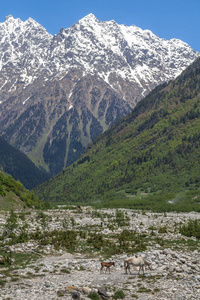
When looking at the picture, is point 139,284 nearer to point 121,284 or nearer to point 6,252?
point 121,284

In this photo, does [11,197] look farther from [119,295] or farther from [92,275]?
[119,295]

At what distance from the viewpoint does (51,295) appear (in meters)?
25.6

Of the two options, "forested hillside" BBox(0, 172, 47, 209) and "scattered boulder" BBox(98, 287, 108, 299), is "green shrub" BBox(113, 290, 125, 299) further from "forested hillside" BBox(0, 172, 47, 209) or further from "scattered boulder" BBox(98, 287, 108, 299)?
"forested hillside" BBox(0, 172, 47, 209)

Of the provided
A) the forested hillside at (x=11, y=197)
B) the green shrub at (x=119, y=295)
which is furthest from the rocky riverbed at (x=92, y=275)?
the forested hillside at (x=11, y=197)

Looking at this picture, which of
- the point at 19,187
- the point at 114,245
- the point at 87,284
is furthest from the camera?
the point at 19,187

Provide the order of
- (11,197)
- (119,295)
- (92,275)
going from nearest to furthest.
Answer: (119,295), (92,275), (11,197)

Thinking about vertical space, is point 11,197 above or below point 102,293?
Answer: above

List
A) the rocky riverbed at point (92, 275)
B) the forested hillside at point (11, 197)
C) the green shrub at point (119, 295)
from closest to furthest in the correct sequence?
the green shrub at point (119, 295) < the rocky riverbed at point (92, 275) < the forested hillside at point (11, 197)

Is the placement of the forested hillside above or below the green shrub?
above

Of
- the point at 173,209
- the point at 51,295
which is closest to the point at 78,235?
the point at 51,295

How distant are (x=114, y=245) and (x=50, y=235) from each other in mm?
9339

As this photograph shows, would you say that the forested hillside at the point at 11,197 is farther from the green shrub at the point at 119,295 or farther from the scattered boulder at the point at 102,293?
the green shrub at the point at 119,295

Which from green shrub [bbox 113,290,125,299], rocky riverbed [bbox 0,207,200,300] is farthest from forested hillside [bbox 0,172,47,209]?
green shrub [bbox 113,290,125,299]

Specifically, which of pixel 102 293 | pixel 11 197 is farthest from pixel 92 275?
pixel 11 197
